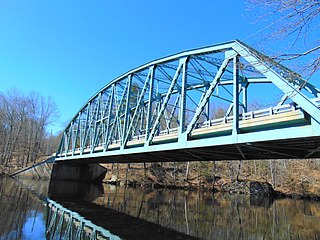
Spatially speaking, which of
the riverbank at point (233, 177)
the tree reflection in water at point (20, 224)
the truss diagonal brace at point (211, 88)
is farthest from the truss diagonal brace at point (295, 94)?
the riverbank at point (233, 177)

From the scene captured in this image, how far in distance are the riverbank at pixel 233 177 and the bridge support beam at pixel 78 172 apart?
3.58 m

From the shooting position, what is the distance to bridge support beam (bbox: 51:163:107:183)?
4384 cm

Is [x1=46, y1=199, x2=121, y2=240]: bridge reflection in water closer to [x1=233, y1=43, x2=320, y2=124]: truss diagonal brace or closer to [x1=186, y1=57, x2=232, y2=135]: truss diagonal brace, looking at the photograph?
[x1=186, y1=57, x2=232, y2=135]: truss diagonal brace

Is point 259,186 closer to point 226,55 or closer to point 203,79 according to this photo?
point 203,79

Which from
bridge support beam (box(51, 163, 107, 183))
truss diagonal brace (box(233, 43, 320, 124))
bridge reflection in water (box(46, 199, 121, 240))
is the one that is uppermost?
truss diagonal brace (box(233, 43, 320, 124))

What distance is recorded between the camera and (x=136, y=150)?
21.4 metres

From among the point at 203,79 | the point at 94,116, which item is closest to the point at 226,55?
the point at 203,79

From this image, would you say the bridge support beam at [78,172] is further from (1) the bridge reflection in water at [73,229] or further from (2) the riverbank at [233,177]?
(1) the bridge reflection in water at [73,229]

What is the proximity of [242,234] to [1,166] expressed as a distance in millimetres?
52700

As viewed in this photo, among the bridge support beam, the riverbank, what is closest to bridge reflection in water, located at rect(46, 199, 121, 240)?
the bridge support beam

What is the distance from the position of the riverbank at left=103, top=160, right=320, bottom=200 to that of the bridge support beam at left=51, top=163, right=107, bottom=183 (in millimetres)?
3576

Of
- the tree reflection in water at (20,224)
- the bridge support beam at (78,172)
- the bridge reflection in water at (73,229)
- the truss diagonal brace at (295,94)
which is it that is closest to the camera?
the truss diagonal brace at (295,94)

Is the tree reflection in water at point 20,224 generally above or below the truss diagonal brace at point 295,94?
below

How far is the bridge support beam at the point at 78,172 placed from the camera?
1726 inches
